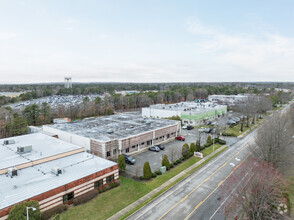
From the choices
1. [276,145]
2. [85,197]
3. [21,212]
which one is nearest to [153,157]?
[85,197]

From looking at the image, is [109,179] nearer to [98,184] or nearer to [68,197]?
[98,184]

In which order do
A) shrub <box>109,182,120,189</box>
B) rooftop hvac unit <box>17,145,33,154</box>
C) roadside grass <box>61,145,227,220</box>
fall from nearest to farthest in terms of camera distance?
roadside grass <box>61,145,227,220</box> < shrub <box>109,182,120,189</box> < rooftop hvac unit <box>17,145,33,154</box>

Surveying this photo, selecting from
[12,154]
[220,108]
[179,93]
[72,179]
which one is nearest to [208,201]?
[72,179]

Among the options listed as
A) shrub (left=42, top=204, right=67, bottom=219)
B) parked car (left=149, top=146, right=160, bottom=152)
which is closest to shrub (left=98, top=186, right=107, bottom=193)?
shrub (left=42, top=204, right=67, bottom=219)

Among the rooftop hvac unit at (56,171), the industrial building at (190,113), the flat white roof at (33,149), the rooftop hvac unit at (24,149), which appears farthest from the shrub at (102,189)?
the industrial building at (190,113)

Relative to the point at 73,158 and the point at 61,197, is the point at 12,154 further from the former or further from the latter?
the point at 61,197

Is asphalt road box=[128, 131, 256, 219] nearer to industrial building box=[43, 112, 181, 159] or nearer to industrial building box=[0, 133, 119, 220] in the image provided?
industrial building box=[0, 133, 119, 220]
